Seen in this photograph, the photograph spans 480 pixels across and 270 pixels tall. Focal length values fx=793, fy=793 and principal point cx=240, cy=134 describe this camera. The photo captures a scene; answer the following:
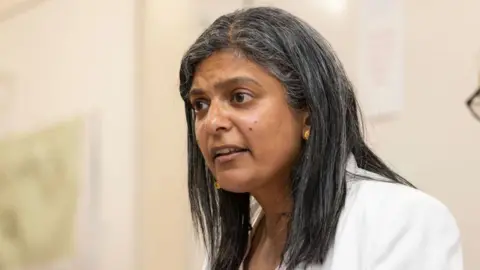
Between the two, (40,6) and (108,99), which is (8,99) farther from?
(108,99)

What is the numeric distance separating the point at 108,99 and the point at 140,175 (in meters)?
0.20

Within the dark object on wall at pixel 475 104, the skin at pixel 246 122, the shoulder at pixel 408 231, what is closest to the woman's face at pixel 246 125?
the skin at pixel 246 122

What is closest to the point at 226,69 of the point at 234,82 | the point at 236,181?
the point at 234,82

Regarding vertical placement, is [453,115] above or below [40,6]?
below

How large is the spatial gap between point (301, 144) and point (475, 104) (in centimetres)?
37

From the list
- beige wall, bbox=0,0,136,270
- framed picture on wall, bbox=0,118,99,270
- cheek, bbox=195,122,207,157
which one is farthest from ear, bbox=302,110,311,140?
framed picture on wall, bbox=0,118,99,270

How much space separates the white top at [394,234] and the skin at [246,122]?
0.32 feet

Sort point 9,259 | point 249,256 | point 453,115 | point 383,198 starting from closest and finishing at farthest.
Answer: point 383,198, point 249,256, point 453,115, point 9,259

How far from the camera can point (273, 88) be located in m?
0.86

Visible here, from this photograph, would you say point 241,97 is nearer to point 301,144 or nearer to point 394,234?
point 301,144

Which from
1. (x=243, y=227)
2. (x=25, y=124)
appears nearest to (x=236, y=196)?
(x=243, y=227)

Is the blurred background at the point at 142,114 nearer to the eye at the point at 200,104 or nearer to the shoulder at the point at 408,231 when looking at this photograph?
the shoulder at the point at 408,231

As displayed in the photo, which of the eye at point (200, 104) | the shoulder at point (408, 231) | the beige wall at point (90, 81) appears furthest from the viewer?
the beige wall at point (90, 81)

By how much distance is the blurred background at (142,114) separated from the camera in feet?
3.86
